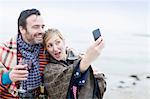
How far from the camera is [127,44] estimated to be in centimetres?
434

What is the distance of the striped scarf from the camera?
72.0 inches

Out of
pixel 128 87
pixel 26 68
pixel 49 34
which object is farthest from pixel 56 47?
pixel 128 87

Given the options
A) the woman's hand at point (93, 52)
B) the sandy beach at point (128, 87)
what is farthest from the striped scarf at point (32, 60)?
the sandy beach at point (128, 87)

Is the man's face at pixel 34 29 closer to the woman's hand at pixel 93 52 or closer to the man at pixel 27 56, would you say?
the man at pixel 27 56

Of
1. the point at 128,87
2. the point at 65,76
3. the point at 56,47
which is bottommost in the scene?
the point at 128,87

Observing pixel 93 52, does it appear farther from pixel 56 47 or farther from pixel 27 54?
pixel 27 54

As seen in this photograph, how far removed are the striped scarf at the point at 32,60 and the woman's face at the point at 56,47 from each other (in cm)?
7

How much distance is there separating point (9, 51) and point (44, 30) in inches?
7.9

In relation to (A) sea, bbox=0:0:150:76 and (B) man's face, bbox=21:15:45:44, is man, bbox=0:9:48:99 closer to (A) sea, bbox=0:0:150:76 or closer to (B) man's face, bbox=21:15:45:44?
(B) man's face, bbox=21:15:45:44

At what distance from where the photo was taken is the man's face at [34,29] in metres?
1.85

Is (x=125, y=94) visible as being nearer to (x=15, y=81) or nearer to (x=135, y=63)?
(x=135, y=63)

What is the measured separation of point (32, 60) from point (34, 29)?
0.15m

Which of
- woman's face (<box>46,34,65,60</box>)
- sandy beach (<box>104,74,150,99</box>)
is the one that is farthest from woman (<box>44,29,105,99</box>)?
sandy beach (<box>104,74,150,99</box>)

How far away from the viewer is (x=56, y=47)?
181cm
